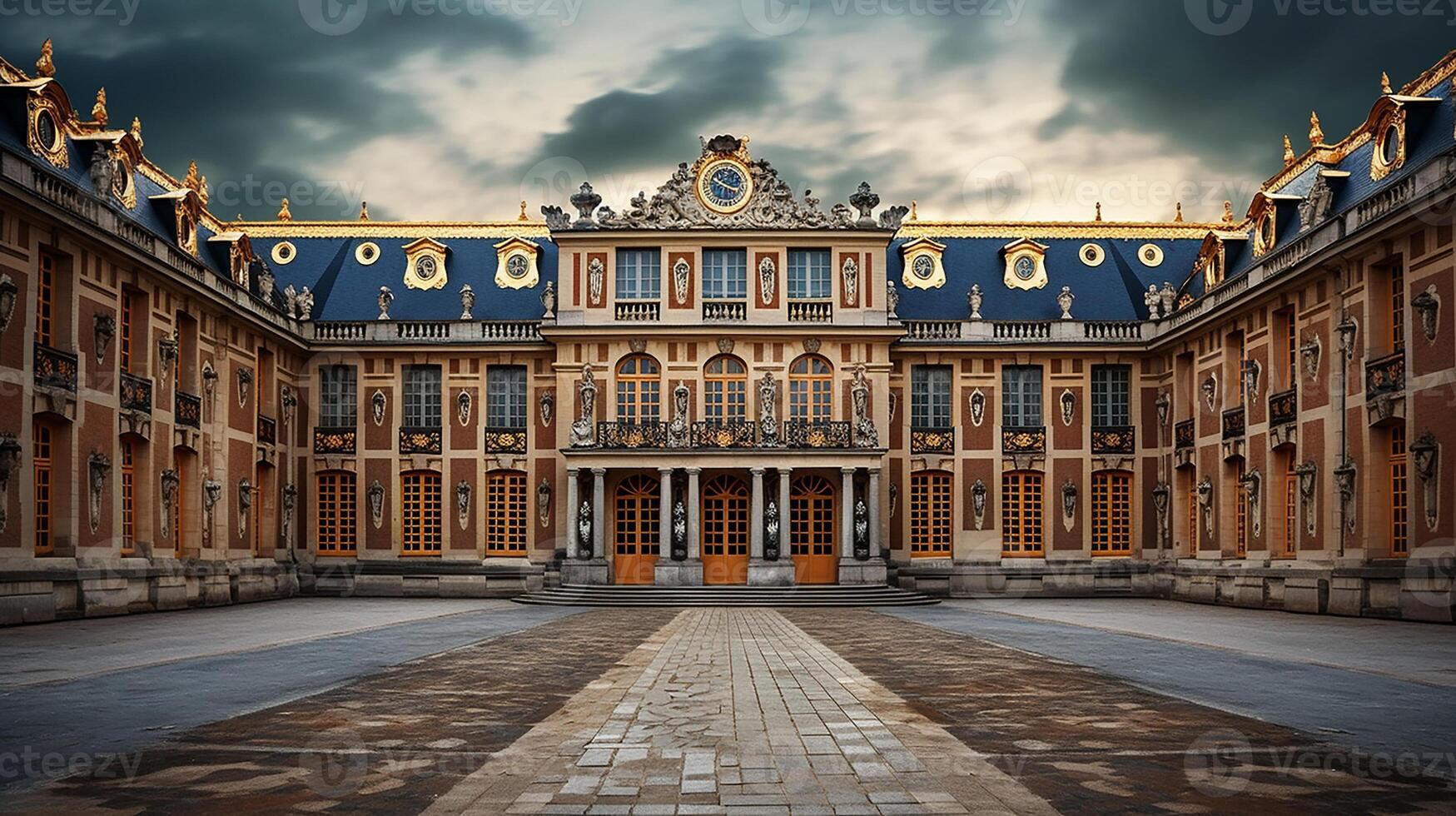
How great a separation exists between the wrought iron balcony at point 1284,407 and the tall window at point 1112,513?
36.2 ft

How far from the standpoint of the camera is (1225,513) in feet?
132

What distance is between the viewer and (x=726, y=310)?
4612 cm

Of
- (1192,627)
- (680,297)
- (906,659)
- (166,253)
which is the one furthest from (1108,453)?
(166,253)

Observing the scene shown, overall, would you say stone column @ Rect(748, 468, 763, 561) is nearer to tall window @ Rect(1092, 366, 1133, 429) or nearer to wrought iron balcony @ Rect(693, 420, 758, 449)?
wrought iron balcony @ Rect(693, 420, 758, 449)

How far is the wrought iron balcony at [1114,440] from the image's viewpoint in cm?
4775

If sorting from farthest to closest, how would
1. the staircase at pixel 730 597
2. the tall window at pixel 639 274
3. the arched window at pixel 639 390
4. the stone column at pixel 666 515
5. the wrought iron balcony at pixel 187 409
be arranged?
the tall window at pixel 639 274, the arched window at pixel 639 390, the stone column at pixel 666 515, the staircase at pixel 730 597, the wrought iron balcony at pixel 187 409

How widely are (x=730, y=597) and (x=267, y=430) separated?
17.7m

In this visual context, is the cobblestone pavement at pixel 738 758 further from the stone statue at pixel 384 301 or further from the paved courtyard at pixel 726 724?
the stone statue at pixel 384 301

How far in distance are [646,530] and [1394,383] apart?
25.2 m

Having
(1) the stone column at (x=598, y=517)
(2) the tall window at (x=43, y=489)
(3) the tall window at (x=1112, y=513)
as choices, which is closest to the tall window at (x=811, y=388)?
(1) the stone column at (x=598, y=517)

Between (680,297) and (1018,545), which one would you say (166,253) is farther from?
(1018,545)

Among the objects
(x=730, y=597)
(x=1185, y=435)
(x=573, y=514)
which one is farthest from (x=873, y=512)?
(x=1185, y=435)

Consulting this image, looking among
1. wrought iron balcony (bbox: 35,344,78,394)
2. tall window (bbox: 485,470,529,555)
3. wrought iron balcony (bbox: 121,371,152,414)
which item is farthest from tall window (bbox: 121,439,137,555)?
tall window (bbox: 485,470,529,555)

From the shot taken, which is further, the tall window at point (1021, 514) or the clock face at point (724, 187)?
the tall window at point (1021, 514)
